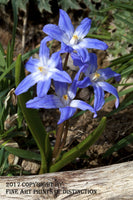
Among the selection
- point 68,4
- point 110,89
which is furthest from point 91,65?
point 68,4

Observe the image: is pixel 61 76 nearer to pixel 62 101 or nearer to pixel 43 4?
pixel 62 101

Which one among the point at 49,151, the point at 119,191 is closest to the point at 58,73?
the point at 49,151

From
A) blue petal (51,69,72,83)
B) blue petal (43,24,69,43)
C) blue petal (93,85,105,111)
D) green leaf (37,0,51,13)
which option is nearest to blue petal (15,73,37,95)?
blue petal (51,69,72,83)

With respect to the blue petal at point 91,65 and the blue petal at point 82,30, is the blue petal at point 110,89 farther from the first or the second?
the blue petal at point 82,30

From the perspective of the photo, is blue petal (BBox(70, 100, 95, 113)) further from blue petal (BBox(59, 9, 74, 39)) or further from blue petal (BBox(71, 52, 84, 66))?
blue petal (BBox(59, 9, 74, 39))

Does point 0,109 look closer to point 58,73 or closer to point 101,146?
point 58,73

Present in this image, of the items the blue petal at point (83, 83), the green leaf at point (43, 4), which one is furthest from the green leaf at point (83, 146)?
the green leaf at point (43, 4)
